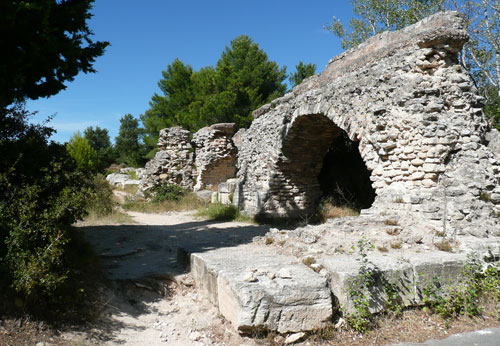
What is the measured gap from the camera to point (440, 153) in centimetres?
511

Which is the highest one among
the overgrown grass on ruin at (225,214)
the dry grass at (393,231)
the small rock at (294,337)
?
the dry grass at (393,231)

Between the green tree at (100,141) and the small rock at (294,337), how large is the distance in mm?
34454

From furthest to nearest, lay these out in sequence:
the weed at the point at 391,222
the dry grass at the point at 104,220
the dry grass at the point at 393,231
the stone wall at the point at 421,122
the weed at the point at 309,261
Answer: the dry grass at the point at 104,220
the weed at the point at 391,222
the stone wall at the point at 421,122
the dry grass at the point at 393,231
the weed at the point at 309,261

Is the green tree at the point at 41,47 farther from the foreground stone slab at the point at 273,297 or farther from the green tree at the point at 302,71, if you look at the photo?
the green tree at the point at 302,71

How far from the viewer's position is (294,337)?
292cm

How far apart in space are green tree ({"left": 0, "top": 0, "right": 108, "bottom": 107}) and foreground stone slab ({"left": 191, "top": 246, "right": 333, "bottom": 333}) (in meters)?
2.75

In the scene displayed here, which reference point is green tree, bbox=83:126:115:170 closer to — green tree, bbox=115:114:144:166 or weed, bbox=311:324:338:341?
green tree, bbox=115:114:144:166

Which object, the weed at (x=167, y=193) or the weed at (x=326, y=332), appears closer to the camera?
the weed at (x=326, y=332)

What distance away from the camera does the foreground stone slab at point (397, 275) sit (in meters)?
3.14

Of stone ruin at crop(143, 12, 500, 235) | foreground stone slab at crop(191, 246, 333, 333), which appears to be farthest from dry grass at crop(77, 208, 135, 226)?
foreground stone slab at crop(191, 246, 333, 333)

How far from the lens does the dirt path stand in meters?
3.18

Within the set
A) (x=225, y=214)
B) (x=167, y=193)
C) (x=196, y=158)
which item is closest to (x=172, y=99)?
(x=196, y=158)

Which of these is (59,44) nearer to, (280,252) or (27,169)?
(27,169)

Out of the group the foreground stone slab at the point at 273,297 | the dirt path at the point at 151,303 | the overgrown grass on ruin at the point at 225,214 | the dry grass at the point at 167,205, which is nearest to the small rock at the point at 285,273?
the foreground stone slab at the point at 273,297
